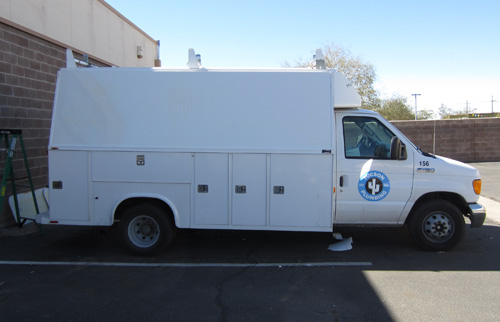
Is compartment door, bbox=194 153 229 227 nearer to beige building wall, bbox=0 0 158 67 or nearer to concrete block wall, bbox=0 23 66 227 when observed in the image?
concrete block wall, bbox=0 23 66 227

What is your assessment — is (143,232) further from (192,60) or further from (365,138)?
(365,138)

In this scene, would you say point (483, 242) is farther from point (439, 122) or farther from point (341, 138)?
point (439, 122)

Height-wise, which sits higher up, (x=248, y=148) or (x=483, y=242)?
(x=248, y=148)

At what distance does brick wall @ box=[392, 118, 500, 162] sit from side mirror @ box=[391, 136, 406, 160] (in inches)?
525

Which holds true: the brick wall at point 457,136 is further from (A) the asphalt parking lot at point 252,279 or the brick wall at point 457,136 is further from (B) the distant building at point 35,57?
(B) the distant building at point 35,57

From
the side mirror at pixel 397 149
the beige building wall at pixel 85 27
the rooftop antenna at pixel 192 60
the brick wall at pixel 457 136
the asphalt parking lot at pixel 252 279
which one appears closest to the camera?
the asphalt parking lot at pixel 252 279

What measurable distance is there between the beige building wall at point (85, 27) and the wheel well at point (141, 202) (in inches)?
181

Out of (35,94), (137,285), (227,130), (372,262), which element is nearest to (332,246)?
(372,262)

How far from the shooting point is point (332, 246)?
6012 mm

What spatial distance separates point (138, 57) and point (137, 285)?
11.4 m

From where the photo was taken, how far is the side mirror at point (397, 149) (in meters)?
5.35

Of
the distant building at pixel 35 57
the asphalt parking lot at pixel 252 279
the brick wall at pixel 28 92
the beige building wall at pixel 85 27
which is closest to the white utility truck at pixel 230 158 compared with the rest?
the asphalt parking lot at pixel 252 279

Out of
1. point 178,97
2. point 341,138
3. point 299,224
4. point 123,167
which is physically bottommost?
point 299,224

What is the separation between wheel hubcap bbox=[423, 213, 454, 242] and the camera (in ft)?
18.4
